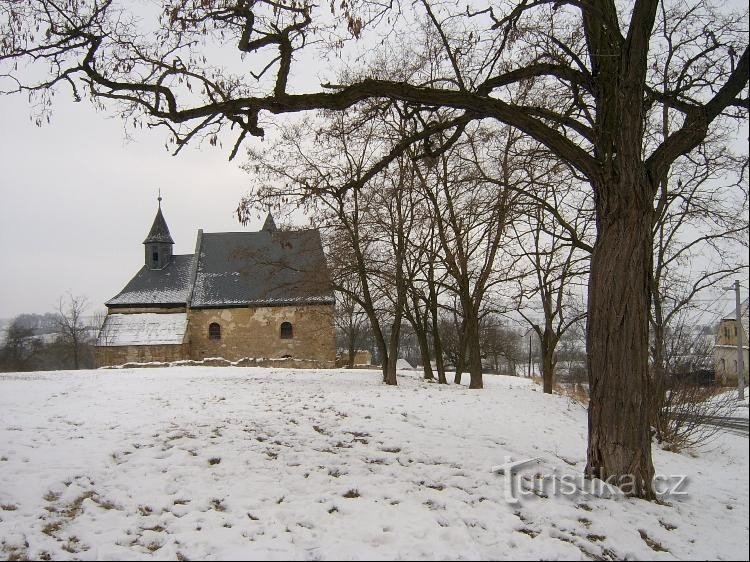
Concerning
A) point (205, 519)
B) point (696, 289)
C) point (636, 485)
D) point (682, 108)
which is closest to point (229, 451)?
point (205, 519)

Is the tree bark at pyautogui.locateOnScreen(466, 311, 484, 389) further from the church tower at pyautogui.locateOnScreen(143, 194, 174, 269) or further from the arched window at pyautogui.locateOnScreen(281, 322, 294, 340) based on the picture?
the church tower at pyautogui.locateOnScreen(143, 194, 174, 269)

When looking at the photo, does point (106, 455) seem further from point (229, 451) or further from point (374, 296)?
point (374, 296)

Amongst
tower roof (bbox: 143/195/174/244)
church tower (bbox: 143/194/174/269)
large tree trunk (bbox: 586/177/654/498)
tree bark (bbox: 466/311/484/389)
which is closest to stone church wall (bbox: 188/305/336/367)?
church tower (bbox: 143/194/174/269)

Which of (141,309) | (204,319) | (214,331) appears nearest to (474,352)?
(214,331)

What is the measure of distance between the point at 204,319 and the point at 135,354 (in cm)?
469

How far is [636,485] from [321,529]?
10.1ft

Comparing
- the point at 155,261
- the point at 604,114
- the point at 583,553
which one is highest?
the point at 155,261

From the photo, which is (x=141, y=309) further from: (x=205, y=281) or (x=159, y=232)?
(x=159, y=232)

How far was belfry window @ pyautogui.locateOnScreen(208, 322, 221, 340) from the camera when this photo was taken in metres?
34.1

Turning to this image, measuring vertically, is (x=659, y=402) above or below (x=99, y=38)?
below

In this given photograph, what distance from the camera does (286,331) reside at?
3416 centimetres

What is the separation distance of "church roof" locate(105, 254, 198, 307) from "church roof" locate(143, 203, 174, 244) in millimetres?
1779

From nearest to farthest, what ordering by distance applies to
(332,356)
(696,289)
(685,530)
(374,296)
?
(685,530)
(696,289)
(374,296)
(332,356)

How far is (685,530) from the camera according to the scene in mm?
4367
